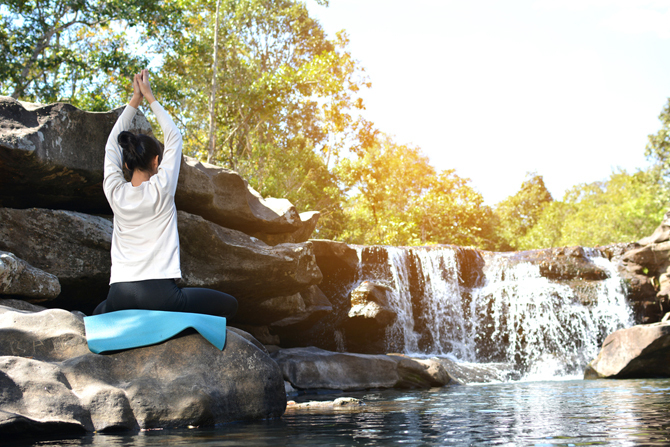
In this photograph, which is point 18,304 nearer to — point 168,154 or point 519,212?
point 168,154

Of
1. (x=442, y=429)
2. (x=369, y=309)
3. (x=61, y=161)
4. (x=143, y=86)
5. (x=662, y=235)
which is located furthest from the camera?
(x=662, y=235)

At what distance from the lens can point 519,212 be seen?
39688 millimetres

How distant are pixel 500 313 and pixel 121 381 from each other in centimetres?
1220

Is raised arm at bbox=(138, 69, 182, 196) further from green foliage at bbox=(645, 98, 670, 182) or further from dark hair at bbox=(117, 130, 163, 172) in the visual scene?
green foliage at bbox=(645, 98, 670, 182)

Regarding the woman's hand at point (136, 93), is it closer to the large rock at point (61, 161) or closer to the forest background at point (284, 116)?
the large rock at point (61, 161)

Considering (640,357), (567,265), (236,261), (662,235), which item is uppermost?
(662,235)

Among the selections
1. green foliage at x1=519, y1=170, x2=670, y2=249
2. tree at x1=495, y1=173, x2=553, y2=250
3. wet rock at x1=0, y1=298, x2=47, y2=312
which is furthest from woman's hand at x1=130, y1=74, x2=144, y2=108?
tree at x1=495, y1=173, x2=553, y2=250

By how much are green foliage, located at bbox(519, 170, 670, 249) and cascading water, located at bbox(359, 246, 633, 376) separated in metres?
13.9

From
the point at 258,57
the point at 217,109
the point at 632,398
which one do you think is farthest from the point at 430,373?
the point at 258,57

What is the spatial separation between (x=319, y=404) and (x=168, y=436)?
2.27 meters

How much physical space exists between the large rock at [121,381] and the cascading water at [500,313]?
33.0ft

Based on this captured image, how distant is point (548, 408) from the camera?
4816 millimetres

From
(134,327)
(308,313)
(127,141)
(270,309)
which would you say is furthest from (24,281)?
(308,313)

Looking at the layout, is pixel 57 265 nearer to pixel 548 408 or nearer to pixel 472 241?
pixel 548 408
